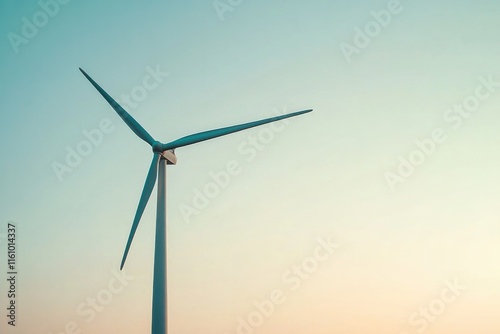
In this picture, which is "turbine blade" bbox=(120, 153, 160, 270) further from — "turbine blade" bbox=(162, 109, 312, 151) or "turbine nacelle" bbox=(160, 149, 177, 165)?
"turbine blade" bbox=(162, 109, 312, 151)

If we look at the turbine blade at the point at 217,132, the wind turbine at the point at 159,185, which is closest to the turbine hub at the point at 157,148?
the wind turbine at the point at 159,185

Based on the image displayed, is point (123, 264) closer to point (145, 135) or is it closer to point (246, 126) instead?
point (145, 135)

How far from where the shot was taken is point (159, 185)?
1416 inches

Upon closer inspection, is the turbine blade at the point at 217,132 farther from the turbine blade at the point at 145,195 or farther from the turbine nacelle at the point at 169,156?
the turbine blade at the point at 145,195

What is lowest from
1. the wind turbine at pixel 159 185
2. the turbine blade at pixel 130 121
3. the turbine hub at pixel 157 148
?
the wind turbine at pixel 159 185

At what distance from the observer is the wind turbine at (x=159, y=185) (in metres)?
32.3

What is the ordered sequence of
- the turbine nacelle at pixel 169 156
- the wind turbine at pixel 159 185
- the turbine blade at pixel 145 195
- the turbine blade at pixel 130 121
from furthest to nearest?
the turbine blade at pixel 130 121 < the turbine nacelle at pixel 169 156 < the turbine blade at pixel 145 195 < the wind turbine at pixel 159 185

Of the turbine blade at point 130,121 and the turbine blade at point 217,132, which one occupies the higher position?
the turbine blade at point 130,121

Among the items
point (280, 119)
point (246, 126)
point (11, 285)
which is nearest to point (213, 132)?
point (246, 126)

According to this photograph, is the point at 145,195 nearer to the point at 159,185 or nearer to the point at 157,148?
the point at 159,185

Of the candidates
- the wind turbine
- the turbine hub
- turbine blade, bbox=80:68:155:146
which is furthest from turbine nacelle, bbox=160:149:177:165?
turbine blade, bbox=80:68:155:146

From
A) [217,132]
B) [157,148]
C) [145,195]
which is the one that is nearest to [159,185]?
[145,195]

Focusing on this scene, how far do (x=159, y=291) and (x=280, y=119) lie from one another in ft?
45.3

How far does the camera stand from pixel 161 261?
1312 inches
